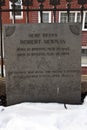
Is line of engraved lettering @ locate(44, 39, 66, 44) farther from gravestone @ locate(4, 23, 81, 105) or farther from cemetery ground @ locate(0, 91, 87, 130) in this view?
cemetery ground @ locate(0, 91, 87, 130)

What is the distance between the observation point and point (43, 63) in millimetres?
2781

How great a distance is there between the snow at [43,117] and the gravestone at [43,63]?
0.55 ft

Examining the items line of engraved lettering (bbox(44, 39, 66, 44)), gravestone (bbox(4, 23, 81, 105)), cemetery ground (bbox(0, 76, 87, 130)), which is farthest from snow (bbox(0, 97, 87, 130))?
line of engraved lettering (bbox(44, 39, 66, 44))

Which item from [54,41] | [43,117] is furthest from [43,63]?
[43,117]

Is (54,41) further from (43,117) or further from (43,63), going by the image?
(43,117)

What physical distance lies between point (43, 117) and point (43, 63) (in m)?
0.65

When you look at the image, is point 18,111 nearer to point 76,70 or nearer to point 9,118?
point 9,118

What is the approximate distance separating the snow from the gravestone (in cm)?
17

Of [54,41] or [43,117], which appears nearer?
[43,117]

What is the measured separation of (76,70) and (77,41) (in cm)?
33

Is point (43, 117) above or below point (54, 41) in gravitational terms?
below

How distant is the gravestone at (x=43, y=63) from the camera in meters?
2.72

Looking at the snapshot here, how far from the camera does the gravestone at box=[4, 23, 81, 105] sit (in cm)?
272

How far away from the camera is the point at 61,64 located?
2783mm
